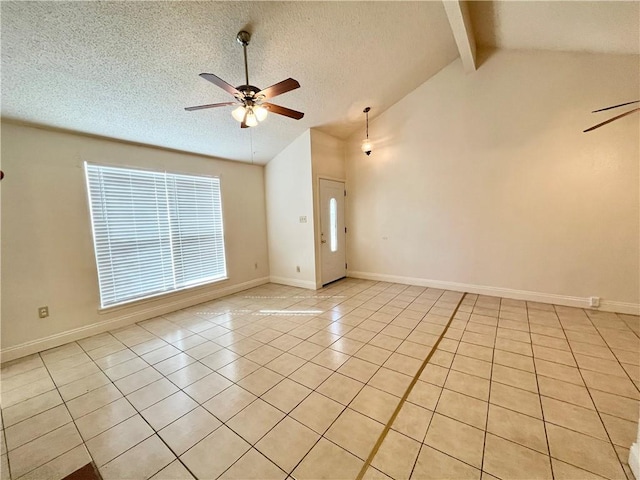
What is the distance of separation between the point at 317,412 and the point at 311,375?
426 mm

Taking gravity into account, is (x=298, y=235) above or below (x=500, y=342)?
above

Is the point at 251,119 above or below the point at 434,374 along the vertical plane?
above

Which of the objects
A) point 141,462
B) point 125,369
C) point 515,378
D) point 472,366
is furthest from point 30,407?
point 515,378

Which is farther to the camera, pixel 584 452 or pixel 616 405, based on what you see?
→ pixel 616 405

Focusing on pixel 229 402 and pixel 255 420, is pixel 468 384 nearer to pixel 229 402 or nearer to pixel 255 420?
pixel 255 420

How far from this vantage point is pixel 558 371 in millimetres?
2178

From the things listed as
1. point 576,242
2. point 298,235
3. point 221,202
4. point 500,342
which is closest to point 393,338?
point 500,342

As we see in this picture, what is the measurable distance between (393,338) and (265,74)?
335 cm

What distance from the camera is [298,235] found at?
15.9 ft

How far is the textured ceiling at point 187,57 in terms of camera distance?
1983 mm

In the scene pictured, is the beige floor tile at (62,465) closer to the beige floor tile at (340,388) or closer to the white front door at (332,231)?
the beige floor tile at (340,388)

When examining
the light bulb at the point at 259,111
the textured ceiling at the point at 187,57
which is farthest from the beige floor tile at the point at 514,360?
the textured ceiling at the point at 187,57

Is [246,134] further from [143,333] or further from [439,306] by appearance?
[439,306]

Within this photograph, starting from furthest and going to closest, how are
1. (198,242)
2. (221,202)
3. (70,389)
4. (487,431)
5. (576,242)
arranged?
1. (221,202)
2. (198,242)
3. (576,242)
4. (70,389)
5. (487,431)
